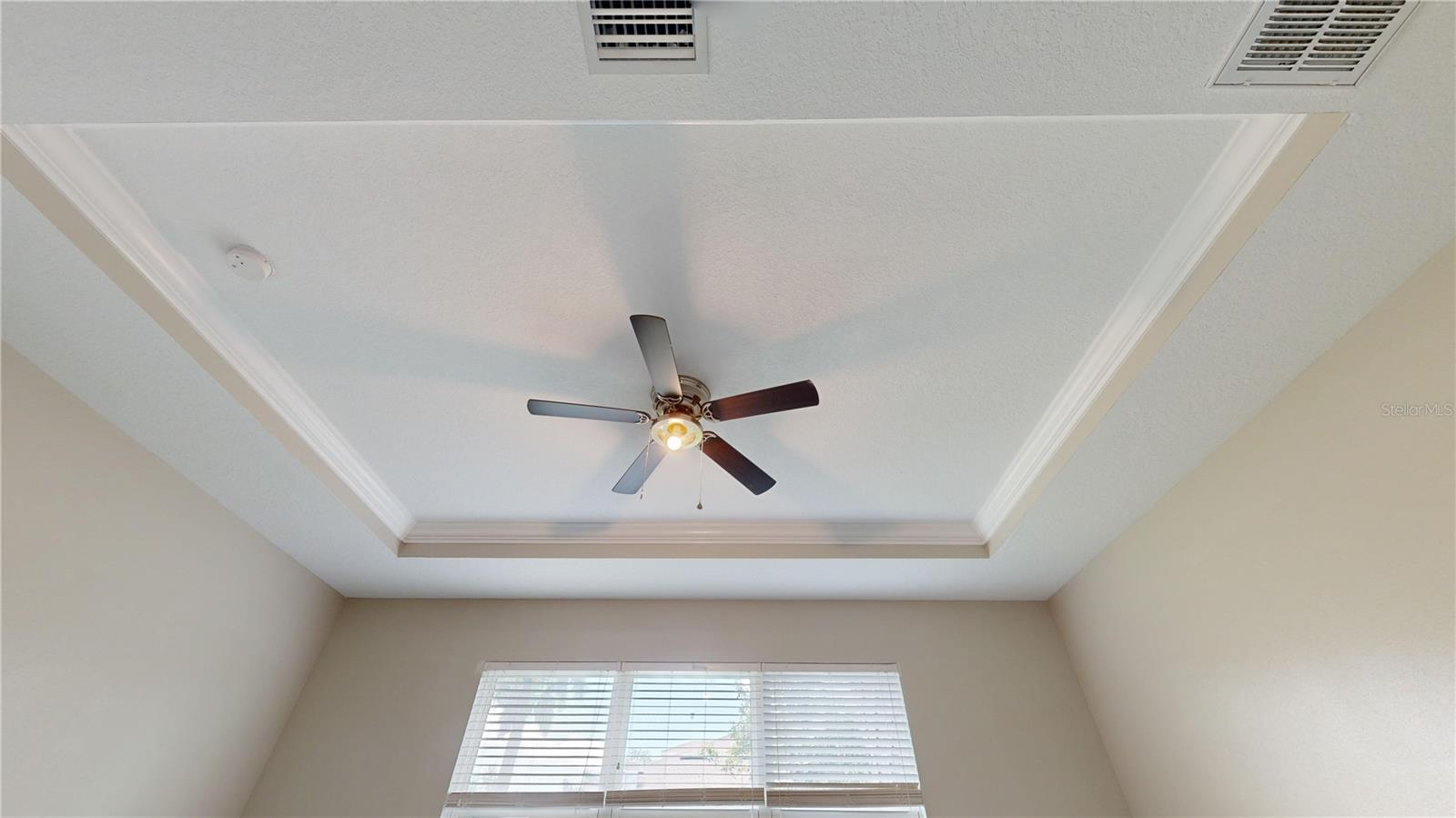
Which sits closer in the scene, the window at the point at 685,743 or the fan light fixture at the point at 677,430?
the fan light fixture at the point at 677,430

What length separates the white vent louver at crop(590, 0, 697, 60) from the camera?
3.50 ft

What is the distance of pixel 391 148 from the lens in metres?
1.55

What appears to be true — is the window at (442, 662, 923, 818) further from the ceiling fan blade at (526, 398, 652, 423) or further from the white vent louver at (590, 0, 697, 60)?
the white vent louver at (590, 0, 697, 60)

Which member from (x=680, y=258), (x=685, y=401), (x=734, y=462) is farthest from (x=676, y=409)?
(x=680, y=258)

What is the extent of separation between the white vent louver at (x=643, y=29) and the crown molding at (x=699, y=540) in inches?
89.1

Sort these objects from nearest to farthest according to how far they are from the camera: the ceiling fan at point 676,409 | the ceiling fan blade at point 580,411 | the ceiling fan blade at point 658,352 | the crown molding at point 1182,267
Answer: the crown molding at point 1182,267 < the ceiling fan blade at point 658,352 < the ceiling fan at point 676,409 < the ceiling fan blade at point 580,411

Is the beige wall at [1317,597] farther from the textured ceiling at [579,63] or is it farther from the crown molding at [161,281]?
the crown molding at [161,281]

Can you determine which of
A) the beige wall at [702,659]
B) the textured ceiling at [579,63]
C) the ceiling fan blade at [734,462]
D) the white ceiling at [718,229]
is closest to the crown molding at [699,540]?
the white ceiling at [718,229]

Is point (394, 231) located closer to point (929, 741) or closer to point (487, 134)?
point (487, 134)

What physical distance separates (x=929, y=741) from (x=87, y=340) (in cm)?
350

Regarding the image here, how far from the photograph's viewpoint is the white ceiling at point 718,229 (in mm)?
1147

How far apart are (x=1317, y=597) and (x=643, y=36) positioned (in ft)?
7.87

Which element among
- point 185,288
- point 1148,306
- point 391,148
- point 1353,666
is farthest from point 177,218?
point 1353,666

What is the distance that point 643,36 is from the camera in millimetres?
1113
